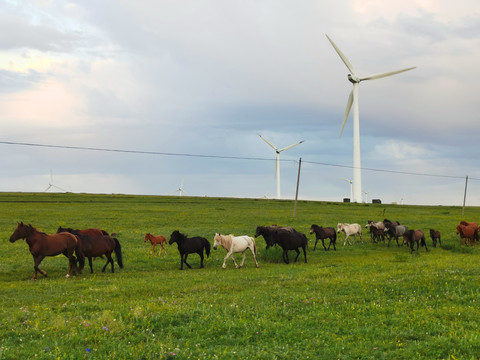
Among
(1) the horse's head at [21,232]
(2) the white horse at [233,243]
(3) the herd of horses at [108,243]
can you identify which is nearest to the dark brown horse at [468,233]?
(3) the herd of horses at [108,243]

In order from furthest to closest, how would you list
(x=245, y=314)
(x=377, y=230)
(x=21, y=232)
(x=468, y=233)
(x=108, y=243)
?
(x=377, y=230), (x=468, y=233), (x=108, y=243), (x=21, y=232), (x=245, y=314)

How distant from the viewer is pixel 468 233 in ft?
112

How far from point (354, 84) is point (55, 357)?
86.1 metres

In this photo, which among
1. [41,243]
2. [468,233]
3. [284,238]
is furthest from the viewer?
[468,233]

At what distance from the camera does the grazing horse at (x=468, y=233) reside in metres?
34.3

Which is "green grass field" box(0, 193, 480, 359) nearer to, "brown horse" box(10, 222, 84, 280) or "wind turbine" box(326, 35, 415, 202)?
"brown horse" box(10, 222, 84, 280)

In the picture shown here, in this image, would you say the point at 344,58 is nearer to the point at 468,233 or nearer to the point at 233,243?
the point at 468,233

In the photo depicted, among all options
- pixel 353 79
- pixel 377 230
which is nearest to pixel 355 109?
pixel 353 79

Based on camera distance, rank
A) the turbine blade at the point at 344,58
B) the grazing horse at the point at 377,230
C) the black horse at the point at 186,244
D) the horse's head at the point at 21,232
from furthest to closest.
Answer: the turbine blade at the point at 344,58, the grazing horse at the point at 377,230, the black horse at the point at 186,244, the horse's head at the point at 21,232

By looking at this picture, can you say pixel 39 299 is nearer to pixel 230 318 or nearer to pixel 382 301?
pixel 230 318

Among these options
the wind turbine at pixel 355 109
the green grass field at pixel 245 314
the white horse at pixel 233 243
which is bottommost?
the green grass field at pixel 245 314

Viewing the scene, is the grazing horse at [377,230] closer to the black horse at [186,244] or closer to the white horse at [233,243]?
the white horse at [233,243]

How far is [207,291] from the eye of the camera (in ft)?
50.5

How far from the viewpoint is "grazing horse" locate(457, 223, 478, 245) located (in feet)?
112
